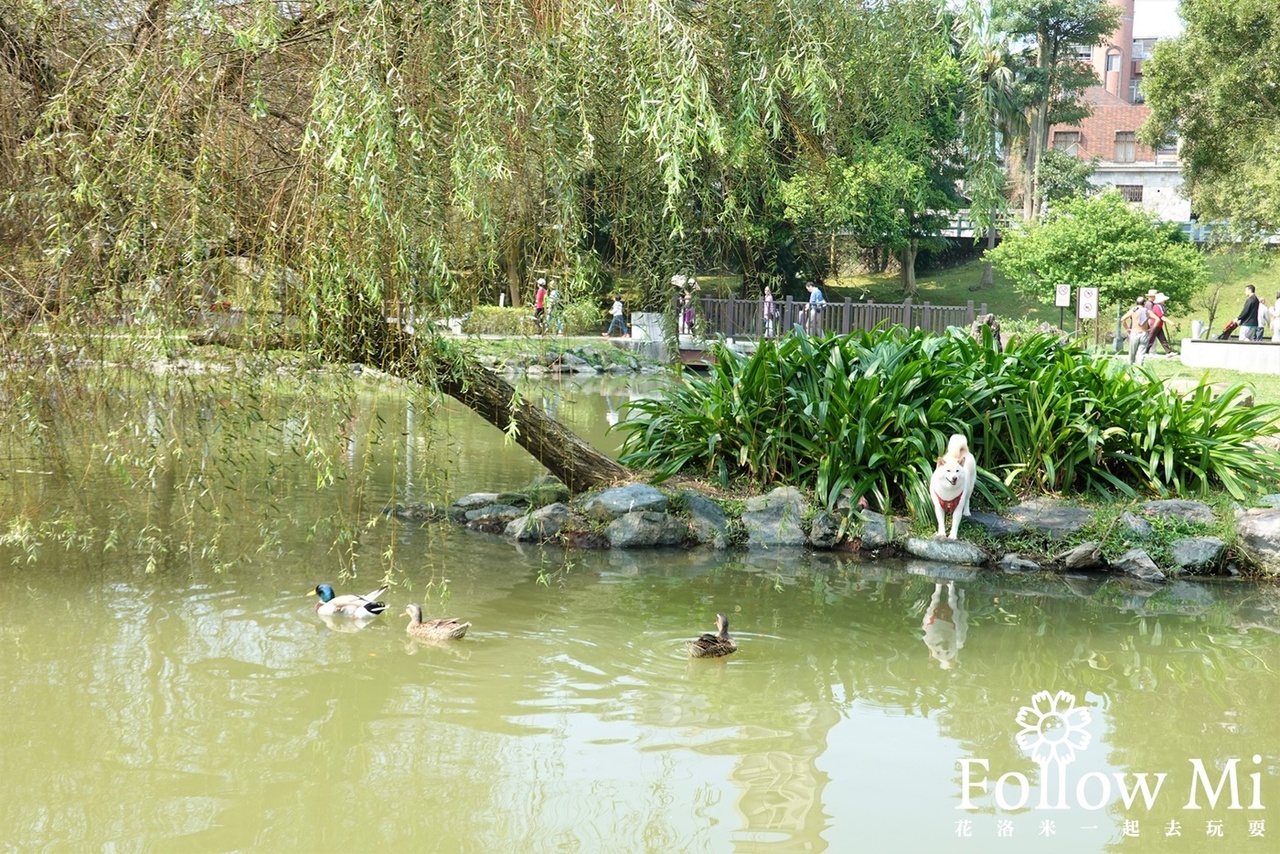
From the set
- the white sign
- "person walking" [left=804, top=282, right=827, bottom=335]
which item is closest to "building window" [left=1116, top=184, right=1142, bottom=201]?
"person walking" [left=804, top=282, right=827, bottom=335]

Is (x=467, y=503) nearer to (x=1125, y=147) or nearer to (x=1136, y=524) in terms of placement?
(x=1136, y=524)

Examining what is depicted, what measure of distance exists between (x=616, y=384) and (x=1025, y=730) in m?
17.9

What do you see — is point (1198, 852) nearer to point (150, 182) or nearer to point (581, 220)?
point (581, 220)

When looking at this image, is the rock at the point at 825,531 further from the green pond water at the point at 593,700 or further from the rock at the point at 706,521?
the rock at the point at 706,521

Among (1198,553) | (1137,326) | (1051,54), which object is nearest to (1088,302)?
→ (1137,326)

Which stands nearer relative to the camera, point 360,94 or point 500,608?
point 360,94

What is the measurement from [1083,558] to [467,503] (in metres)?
5.02

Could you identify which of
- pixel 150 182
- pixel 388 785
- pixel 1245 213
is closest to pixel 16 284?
pixel 150 182

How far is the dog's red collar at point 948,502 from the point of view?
8602 millimetres

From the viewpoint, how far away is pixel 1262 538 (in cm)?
850

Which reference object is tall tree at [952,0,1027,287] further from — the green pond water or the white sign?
the white sign

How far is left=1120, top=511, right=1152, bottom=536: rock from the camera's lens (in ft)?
28.8

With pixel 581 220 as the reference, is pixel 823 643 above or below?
below

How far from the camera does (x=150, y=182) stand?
5.59 m
